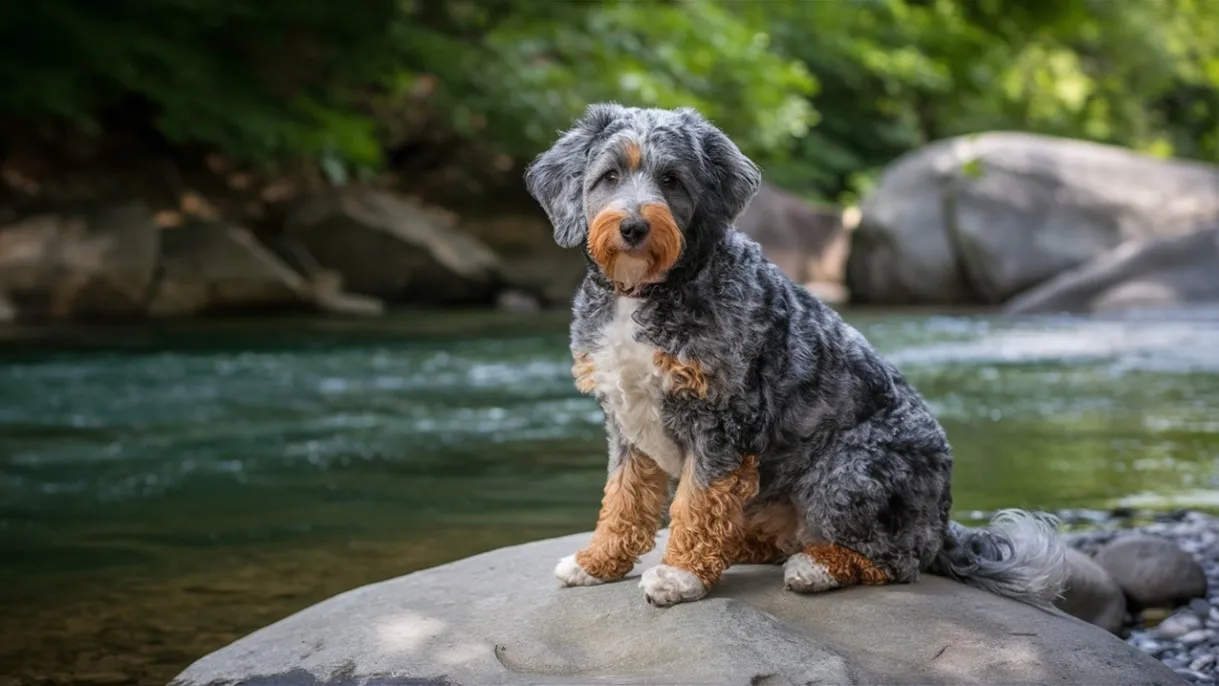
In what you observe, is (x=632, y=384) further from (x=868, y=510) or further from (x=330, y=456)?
(x=330, y=456)

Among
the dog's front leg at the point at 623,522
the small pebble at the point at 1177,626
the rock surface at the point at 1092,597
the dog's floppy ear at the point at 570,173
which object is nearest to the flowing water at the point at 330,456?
the dog's front leg at the point at 623,522

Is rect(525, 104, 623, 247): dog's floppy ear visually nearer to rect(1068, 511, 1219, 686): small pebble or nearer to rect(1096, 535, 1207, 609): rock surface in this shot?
rect(1068, 511, 1219, 686): small pebble

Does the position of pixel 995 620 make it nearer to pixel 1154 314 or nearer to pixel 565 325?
pixel 565 325

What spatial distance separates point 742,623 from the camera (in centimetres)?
422

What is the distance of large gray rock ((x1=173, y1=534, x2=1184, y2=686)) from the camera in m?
4.05

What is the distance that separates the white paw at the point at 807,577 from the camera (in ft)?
15.1

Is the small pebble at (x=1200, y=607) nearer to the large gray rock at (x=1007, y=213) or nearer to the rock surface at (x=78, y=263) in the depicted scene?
the rock surface at (x=78, y=263)

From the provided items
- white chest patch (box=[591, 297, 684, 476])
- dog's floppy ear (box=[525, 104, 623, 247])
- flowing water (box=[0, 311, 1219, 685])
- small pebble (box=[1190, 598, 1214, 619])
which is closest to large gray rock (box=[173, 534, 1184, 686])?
white chest patch (box=[591, 297, 684, 476])

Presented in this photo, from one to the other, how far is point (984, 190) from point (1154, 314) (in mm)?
4351

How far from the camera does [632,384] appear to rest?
175 inches

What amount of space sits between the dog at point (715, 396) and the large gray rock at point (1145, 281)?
16.5 m

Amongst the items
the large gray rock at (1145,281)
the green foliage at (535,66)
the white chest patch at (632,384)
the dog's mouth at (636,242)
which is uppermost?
the green foliage at (535,66)

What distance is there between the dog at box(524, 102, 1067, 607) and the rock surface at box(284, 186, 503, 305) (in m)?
17.4

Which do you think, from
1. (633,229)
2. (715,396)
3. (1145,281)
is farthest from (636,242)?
(1145,281)
